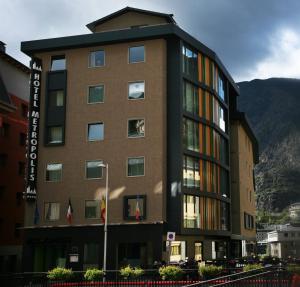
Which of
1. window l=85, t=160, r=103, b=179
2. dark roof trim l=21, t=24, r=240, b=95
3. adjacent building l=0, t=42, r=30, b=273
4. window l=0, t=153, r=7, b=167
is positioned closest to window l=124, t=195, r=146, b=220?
window l=85, t=160, r=103, b=179

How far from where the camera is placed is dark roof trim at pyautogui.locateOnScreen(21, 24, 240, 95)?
49375mm

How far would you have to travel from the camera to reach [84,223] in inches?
1900

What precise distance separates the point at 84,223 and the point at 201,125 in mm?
14011

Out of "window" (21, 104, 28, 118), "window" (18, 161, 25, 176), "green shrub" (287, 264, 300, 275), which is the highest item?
"window" (21, 104, 28, 118)

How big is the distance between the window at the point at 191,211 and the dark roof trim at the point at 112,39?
14.2 m

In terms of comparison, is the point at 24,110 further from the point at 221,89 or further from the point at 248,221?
the point at 248,221

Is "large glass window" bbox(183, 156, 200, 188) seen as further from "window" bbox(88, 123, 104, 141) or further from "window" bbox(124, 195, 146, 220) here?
"window" bbox(88, 123, 104, 141)

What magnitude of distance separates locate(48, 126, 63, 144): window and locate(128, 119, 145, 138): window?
6624mm

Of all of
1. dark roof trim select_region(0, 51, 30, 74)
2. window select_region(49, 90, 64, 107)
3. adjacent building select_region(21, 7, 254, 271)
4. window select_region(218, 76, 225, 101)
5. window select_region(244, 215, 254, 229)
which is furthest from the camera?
window select_region(244, 215, 254, 229)

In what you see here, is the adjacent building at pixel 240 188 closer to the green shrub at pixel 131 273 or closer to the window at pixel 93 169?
the window at pixel 93 169

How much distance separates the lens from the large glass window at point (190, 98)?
50156 mm

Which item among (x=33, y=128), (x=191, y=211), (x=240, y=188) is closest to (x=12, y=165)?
(x=33, y=128)

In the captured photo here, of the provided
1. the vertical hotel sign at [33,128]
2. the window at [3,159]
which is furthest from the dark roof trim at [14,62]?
the window at [3,159]

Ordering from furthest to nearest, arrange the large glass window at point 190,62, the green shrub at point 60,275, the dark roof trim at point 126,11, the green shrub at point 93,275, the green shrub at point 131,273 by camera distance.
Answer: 1. the dark roof trim at point 126,11
2. the large glass window at point 190,62
3. the green shrub at point 93,275
4. the green shrub at point 131,273
5. the green shrub at point 60,275
